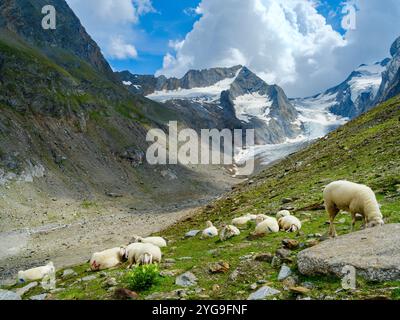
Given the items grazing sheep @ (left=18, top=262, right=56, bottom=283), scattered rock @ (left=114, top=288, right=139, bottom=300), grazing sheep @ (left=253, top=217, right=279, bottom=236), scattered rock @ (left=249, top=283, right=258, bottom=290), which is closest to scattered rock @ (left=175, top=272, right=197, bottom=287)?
scattered rock @ (left=114, top=288, right=139, bottom=300)

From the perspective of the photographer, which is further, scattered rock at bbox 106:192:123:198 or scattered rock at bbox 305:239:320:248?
scattered rock at bbox 106:192:123:198

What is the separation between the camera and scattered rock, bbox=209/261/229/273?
14.7 meters

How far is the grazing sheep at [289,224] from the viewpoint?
803 inches

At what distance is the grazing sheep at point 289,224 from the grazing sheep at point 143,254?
6688 millimetres

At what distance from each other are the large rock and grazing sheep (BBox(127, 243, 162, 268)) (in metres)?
7.61

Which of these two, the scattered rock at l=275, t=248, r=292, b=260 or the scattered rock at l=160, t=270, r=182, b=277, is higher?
the scattered rock at l=275, t=248, r=292, b=260

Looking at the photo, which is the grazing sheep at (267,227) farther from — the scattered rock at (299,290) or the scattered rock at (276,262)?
the scattered rock at (299,290)

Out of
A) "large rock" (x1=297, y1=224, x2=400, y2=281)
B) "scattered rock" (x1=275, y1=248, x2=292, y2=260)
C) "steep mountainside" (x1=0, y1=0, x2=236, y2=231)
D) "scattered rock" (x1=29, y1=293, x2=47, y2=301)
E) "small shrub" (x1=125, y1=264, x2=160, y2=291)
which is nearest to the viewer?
"large rock" (x1=297, y1=224, x2=400, y2=281)

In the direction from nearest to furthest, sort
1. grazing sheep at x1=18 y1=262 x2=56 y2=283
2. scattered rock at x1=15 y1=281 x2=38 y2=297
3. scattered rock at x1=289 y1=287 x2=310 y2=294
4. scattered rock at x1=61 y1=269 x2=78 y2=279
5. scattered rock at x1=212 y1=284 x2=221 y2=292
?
scattered rock at x1=289 y1=287 x2=310 y2=294
scattered rock at x1=212 y1=284 x2=221 y2=292
scattered rock at x1=15 y1=281 x2=38 y2=297
scattered rock at x1=61 y1=269 x2=78 y2=279
grazing sheep at x1=18 y1=262 x2=56 y2=283

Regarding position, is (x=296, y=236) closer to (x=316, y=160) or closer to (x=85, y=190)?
(x=316, y=160)

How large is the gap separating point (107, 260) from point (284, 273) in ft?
36.3

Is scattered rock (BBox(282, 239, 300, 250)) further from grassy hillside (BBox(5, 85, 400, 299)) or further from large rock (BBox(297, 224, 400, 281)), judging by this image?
large rock (BBox(297, 224, 400, 281))

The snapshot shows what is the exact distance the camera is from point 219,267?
48.5ft
